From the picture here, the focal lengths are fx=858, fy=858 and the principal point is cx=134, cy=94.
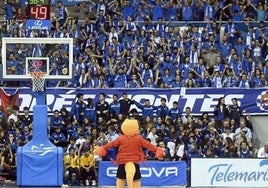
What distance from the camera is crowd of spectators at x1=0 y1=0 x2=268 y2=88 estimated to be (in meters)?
27.0

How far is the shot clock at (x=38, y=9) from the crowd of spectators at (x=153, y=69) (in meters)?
1.68

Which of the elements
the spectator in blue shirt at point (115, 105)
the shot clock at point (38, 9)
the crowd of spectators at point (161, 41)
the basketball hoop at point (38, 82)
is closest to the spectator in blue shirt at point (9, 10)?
the crowd of spectators at point (161, 41)

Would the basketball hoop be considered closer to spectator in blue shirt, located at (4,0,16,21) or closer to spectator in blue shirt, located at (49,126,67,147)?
spectator in blue shirt, located at (49,126,67,147)

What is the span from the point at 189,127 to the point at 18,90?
5565mm

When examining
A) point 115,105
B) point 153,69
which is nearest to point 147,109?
point 115,105

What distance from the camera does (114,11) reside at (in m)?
30.2

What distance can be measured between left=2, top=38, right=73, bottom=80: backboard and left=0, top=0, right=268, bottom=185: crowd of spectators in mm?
196

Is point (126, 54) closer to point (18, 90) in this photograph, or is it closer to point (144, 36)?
point (144, 36)

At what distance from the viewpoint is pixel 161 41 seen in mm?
28172

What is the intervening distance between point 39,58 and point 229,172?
5.99 metres

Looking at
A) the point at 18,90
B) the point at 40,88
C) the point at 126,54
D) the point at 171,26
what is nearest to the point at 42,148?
the point at 40,88

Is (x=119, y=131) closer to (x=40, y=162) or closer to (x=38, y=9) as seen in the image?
(x=40, y=162)

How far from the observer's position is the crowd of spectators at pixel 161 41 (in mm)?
26984

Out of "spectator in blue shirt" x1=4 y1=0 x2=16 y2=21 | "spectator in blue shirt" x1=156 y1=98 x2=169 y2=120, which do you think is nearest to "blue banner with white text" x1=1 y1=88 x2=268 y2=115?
"spectator in blue shirt" x1=156 y1=98 x2=169 y2=120
